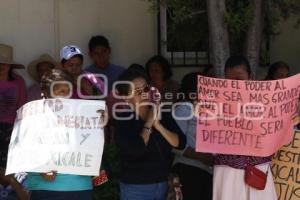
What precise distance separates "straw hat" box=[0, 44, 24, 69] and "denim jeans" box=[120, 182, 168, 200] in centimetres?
271

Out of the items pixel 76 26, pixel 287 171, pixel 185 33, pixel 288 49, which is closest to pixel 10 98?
pixel 76 26

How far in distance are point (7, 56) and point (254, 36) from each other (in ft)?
8.73

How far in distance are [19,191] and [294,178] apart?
7.14 feet

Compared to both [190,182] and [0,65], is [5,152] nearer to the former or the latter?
[0,65]

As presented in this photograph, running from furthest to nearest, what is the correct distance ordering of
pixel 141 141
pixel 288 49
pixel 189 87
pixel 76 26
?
pixel 288 49 → pixel 76 26 → pixel 189 87 → pixel 141 141

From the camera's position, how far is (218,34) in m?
5.13

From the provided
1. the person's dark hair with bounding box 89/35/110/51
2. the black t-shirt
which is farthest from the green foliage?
the person's dark hair with bounding box 89/35/110/51

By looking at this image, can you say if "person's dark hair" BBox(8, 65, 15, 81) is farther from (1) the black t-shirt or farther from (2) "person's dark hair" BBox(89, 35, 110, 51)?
(1) the black t-shirt

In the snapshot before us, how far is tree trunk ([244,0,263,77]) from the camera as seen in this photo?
515 centimetres

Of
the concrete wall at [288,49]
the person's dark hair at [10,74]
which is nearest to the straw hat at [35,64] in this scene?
the person's dark hair at [10,74]

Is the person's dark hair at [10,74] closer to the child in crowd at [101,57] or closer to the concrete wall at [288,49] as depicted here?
the child in crowd at [101,57]

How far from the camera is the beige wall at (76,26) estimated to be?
22.5 ft

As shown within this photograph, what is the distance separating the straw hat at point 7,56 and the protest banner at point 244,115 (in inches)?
108

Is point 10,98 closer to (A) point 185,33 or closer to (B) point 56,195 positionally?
(A) point 185,33
